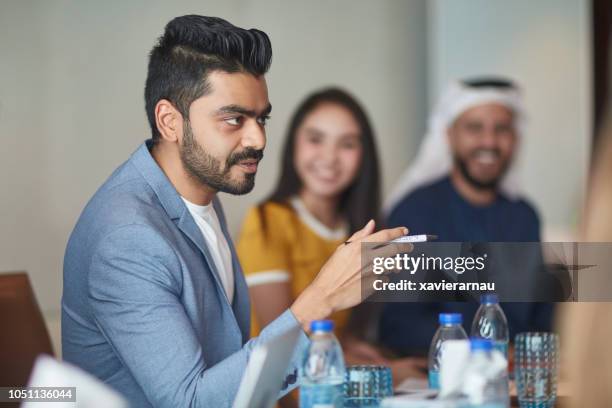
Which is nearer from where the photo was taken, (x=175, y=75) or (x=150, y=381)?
(x=150, y=381)

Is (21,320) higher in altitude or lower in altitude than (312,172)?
lower

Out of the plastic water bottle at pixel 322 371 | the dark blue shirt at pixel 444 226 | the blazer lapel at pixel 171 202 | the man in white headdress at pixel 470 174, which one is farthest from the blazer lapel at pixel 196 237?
the man in white headdress at pixel 470 174

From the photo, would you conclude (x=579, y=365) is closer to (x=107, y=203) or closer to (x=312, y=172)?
(x=107, y=203)

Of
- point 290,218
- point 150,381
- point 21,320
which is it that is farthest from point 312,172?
point 150,381

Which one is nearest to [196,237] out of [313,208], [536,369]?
[536,369]

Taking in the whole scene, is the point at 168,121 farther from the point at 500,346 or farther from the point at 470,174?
the point at 470,174

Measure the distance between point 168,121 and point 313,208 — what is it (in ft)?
5.31

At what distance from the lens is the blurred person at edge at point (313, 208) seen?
3412 mm

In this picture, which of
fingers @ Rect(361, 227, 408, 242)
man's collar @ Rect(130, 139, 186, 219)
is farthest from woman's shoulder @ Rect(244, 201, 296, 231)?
fingers @ Rect(361, 227, 408, 242)

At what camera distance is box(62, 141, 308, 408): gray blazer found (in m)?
1.73

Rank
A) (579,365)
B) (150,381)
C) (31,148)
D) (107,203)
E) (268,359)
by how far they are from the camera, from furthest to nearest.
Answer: (31,148) < (107,203) < (150,381) < (268,359) < (579,365)

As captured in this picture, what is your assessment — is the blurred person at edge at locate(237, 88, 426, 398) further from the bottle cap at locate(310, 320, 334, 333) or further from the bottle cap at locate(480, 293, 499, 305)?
the bottle cap at locate(310, 320, 334, 333)

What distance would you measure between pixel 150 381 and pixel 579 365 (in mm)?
946

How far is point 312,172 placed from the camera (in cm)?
370
